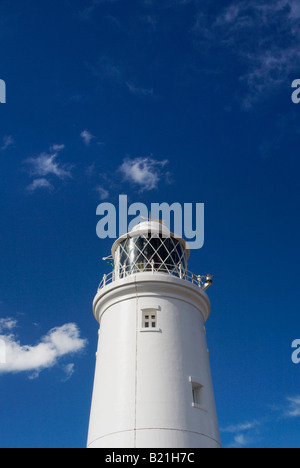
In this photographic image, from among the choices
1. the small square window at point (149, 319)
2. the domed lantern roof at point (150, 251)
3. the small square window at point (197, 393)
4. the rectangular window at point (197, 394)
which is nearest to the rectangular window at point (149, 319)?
the small square window at point (149, 319)

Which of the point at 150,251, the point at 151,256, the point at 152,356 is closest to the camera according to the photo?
the point at 152,356

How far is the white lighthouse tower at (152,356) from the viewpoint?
13.4 m

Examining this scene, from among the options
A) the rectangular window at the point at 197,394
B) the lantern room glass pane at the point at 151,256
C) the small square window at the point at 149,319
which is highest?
the lantern room glass pane at the point at 151,256

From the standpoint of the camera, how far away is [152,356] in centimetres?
1458

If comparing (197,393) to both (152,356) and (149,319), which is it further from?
(149,319)

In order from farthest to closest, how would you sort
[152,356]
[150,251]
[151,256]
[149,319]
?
[150,251]
[151,256]
[149,319]
[152,356]

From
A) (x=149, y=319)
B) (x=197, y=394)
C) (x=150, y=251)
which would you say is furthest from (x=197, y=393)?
(x=150, y=251)

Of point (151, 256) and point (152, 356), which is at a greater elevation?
point (151, 256)

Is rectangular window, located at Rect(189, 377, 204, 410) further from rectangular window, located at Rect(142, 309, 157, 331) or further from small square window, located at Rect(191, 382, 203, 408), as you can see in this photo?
rectangular window, located at Rect(142, 309, 157, 331)

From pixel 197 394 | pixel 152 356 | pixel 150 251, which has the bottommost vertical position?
pixel 197 394

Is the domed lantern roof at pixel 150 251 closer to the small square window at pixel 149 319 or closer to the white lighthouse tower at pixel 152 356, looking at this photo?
the white lighthouse tower at pixel 152 356
